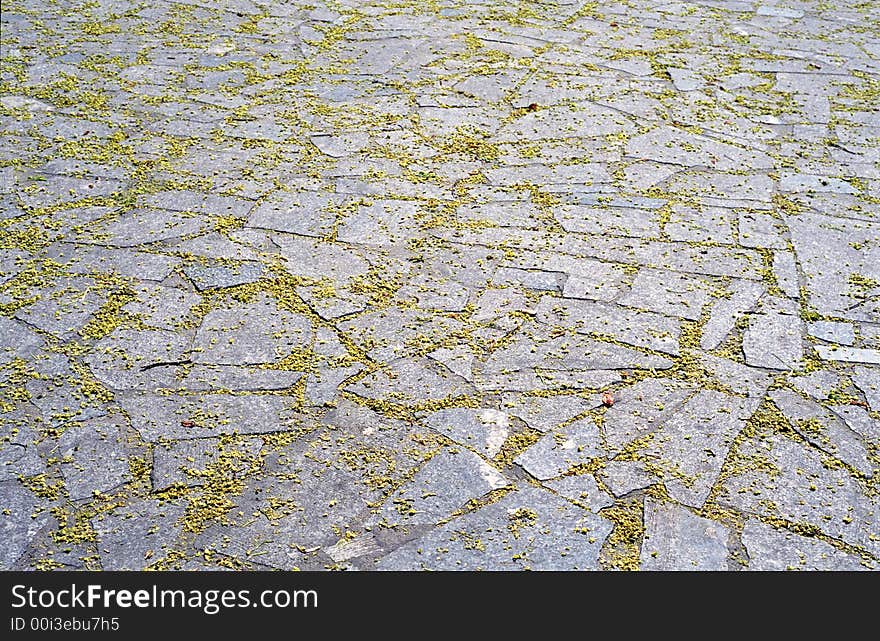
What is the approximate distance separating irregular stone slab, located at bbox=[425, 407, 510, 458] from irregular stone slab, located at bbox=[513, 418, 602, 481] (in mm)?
100

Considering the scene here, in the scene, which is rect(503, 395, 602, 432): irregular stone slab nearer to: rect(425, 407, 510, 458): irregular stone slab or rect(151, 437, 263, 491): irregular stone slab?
rect(425, 407, 510, 458): irregular stone slab

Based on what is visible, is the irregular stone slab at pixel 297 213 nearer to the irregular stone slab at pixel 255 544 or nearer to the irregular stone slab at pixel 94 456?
the irregular stone slab at pixel 94 456

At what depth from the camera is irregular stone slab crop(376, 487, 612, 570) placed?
8.03ft

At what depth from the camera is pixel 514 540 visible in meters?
2.51

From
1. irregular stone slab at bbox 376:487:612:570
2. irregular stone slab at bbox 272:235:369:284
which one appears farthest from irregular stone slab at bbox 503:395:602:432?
irregular stone slab at bbox 272:235:369:284

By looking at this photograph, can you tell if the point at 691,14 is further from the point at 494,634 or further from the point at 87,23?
the point at 494,634

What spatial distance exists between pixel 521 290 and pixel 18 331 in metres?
1.83

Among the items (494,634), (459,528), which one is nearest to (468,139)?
(459,528)

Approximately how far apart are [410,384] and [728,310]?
1272 millimetres

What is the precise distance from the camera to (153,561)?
2.41 metres

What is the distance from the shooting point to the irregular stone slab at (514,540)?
2.45 metres

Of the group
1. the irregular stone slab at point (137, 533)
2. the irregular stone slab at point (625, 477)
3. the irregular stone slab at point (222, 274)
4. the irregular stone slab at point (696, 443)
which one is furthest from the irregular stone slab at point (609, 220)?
the irregular stone slab at point (137, 533)

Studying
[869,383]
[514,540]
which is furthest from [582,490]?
[869,383]

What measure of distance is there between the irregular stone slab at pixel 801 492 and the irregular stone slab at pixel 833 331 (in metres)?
0.68
